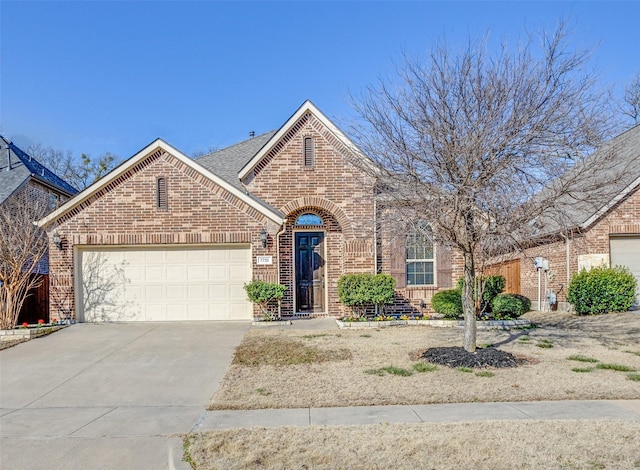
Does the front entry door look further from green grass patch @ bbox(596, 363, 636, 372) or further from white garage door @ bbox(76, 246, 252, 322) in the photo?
green grass patch @ bbox(596, 363, 636, 372)

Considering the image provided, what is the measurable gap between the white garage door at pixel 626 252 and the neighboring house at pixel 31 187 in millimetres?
16878

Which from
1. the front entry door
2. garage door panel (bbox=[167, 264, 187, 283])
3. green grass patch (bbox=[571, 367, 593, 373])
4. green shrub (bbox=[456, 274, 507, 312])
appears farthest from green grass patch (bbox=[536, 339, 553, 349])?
garage door panel (bbox=[167, 264, 187, 283])

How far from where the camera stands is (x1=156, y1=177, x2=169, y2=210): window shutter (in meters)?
14.7

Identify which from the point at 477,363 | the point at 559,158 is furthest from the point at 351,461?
the point at 559,158

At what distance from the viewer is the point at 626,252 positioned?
16.5 meters

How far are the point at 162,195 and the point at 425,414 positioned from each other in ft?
33.6

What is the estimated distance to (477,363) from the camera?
30.2 feet

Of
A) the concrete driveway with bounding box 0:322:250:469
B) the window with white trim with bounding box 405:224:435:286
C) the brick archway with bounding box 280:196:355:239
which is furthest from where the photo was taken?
the window with white trim with bounding box 405:224:435:286

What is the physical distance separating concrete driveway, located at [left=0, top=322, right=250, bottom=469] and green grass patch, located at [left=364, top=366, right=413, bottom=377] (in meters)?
2.46

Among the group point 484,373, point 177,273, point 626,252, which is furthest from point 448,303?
point 177,273

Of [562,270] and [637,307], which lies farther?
[562,270]

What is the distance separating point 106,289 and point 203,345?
4.73 meters

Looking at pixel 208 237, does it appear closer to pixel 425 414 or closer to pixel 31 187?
pixel 425 414

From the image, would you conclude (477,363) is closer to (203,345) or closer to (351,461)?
(351,461)
